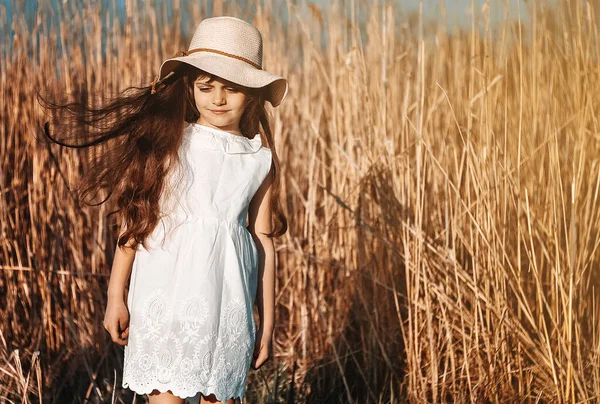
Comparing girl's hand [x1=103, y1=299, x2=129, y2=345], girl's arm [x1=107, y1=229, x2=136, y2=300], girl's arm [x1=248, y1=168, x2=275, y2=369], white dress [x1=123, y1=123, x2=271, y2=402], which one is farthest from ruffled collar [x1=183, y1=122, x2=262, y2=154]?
girl's hand [x1=103, y1=299, x2=129, y2=345]

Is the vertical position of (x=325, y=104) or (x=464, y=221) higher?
(x=325, y=104)

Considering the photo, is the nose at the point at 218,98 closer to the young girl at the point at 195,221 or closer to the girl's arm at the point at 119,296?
the young girl at the point at 195,221

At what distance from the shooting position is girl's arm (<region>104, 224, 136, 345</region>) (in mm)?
1608

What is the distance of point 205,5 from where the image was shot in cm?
312

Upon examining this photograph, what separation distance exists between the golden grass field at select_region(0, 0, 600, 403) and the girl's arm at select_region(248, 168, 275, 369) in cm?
51

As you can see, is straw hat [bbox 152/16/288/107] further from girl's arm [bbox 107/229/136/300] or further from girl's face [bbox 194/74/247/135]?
girl's arm [bbox 107/229/136/300]

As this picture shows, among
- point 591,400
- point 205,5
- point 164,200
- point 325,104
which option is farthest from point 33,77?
point 591,400

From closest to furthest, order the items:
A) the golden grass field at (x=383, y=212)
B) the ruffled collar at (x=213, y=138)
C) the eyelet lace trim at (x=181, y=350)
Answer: the eyelet lace trim at (x=181, y=350), the ruffled collar at (x=213, y=138), the golden grass field at (x=383, y=212)

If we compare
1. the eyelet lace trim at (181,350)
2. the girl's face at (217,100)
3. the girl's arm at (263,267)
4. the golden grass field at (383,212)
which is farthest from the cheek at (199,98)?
the golden grass field at (383,212)

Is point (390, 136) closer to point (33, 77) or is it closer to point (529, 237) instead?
point (529, 237)

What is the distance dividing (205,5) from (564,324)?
5.93 feet

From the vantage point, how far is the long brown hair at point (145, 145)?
161cm

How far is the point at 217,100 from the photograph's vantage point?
166 cm

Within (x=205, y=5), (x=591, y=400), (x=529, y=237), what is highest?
(x=205, y=5)
